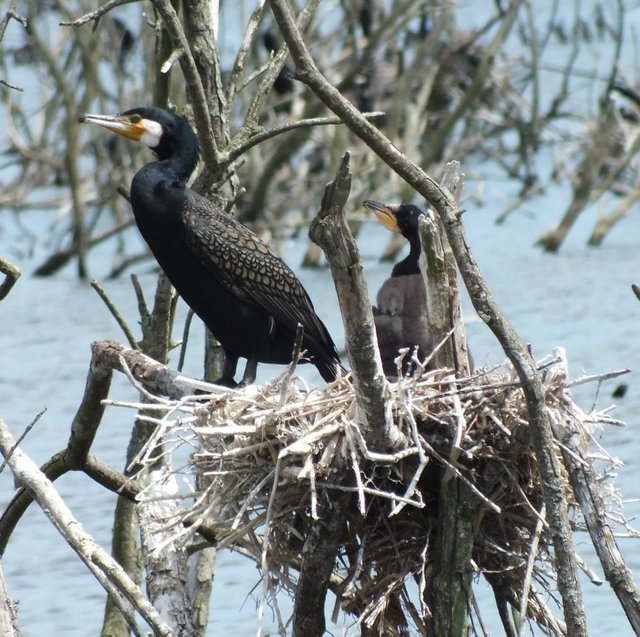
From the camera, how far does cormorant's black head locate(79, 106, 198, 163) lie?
207 inches

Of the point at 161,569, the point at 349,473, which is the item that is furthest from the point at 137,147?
the point at 349,473

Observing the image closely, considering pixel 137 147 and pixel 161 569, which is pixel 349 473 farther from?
pixel 137 147

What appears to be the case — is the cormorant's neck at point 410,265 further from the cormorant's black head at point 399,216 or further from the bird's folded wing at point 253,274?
the bird's folded wing at point 253,274

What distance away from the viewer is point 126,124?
17.6 feet

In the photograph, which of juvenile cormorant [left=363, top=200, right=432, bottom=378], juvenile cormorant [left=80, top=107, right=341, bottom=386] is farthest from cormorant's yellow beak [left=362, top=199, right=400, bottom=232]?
juvenile cormorant [left=80, top=107, right=341, bottom=386]

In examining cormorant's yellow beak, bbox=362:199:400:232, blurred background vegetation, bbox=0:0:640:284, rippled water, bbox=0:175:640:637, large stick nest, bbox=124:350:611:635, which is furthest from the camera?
blurred background vegetation, bbox=0:0:640:284

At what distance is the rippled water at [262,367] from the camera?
8.27 m

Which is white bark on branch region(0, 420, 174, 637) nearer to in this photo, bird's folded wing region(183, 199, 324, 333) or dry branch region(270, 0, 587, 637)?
dry branch region(270, 0, 587, 637)

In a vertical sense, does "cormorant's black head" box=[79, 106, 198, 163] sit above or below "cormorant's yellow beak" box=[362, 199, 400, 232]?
below

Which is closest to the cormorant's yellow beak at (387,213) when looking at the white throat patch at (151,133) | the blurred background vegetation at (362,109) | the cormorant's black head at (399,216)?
the cormorant's black head at (399,216)

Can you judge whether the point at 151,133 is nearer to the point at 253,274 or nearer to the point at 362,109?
the point at 253,274

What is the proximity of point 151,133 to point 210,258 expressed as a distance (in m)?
0.53

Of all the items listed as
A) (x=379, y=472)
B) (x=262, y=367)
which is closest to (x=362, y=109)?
(x=262, y=367)

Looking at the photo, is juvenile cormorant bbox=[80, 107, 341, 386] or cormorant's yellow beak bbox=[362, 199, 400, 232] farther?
cormorant's yellow beak bbox=[362, 199, 400, 232]
